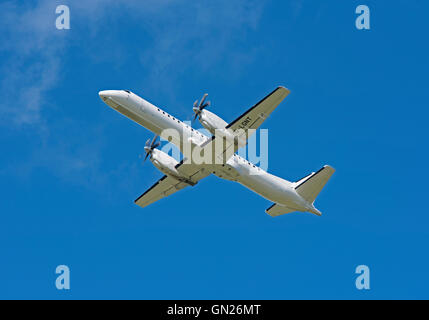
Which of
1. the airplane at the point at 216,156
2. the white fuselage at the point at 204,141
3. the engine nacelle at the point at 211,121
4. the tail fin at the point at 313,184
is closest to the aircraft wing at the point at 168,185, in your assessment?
the airplane at the point at 216,156

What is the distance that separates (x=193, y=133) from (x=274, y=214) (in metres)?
11.1

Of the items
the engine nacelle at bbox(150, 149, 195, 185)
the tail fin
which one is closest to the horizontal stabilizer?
the tail fin

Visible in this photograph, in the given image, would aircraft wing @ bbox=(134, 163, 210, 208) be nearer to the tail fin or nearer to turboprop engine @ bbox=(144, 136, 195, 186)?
turboprop engine @ bbox=(144, 136, 195, 186)

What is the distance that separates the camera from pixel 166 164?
46625mm

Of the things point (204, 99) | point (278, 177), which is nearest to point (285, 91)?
point (204, 99)

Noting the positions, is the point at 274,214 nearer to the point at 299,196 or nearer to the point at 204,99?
the point at 299,196

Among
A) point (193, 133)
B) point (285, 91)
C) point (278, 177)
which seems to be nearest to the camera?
point (285, 91)

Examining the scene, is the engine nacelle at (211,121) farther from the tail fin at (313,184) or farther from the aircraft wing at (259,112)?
the tail fin at (313,184)

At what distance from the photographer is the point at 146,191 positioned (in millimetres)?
49938

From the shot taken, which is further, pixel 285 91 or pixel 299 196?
pixel 299 196

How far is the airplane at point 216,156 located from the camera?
4225cm

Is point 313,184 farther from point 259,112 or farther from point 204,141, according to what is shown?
point 204,141

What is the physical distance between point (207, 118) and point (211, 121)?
357 millimetres

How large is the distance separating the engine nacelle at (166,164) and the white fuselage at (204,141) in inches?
105
